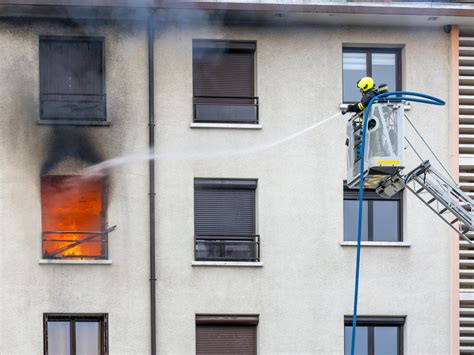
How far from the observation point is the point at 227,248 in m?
37.7

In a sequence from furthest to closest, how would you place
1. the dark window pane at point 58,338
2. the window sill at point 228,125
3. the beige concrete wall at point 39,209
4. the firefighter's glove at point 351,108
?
the window sill at point 228,125 < the dark window pane at point 58,338 < the beige concrete wall at point 39,209 < the firefighter's glove at point 351,108

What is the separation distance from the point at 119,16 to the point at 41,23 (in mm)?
1700

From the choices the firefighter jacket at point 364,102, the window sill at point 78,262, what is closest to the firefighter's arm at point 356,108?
the firefighter jacket at point 364,102

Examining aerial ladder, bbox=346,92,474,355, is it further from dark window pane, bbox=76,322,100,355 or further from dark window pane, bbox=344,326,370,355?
dark window pane, bbox=76,322,100,355

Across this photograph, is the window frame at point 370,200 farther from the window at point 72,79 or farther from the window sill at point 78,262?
the window at point 72,79

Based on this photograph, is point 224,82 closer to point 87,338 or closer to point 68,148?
point 68,148

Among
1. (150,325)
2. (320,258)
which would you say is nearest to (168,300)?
(150,325)

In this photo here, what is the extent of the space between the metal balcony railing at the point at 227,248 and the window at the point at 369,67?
3955mm

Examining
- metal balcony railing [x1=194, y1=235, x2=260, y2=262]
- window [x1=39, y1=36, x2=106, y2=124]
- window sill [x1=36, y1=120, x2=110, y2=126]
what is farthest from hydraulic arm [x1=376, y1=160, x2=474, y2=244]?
window [x1=39, y1=36, x2=106, y2=124]

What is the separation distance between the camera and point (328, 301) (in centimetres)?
3750

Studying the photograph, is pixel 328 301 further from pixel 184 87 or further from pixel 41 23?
pixel 41 23

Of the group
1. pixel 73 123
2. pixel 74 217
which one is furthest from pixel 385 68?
pixel 74 217

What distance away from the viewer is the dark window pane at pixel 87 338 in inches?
1464

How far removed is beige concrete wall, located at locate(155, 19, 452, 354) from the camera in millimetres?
37344
